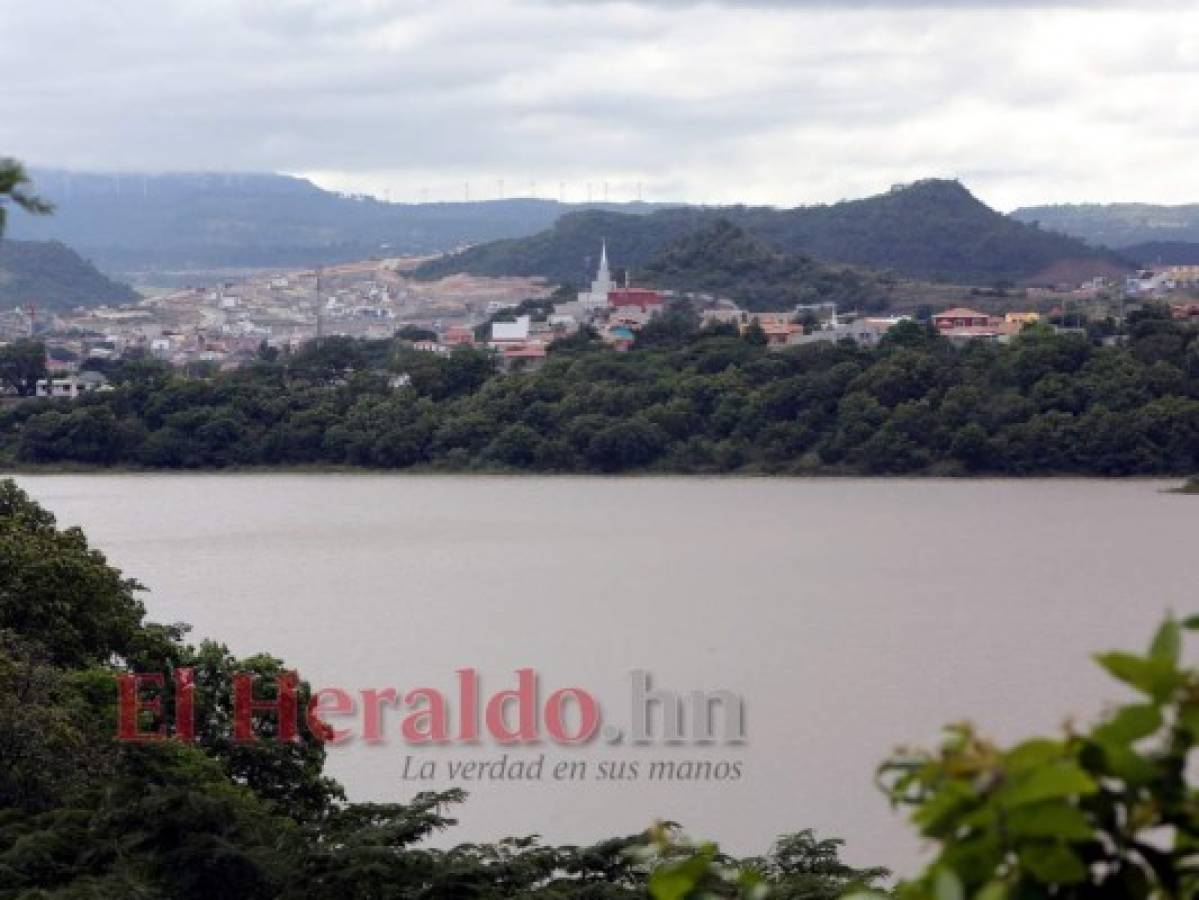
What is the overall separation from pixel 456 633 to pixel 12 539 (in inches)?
270

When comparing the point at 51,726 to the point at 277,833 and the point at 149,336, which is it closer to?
the point at 277,833

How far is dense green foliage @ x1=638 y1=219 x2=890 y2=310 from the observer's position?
2251 inches

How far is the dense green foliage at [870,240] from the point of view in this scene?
248ft

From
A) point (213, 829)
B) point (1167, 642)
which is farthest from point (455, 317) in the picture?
point (1167, 642)

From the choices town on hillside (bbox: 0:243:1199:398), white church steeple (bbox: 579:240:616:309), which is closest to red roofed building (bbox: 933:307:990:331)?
town on hillside (bbox: 0:243:1199:398)

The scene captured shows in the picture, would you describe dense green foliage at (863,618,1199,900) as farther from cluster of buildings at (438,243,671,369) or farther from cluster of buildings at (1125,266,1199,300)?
cluster of buildings at (1125,266,1199,300)

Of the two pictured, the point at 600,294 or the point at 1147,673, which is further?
the point at 600,294

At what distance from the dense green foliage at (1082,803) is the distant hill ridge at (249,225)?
127 meters

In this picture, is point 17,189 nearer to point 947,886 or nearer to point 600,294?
point 947,886

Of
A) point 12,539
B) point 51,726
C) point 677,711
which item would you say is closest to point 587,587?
point 677,711

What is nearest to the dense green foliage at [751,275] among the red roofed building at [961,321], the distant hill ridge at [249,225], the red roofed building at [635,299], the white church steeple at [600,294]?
the white church steeple at [600,294]

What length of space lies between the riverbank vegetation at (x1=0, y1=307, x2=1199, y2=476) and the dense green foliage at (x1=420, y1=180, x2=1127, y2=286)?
128 feet

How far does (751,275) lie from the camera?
5944cm

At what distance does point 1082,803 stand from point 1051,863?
0.06m
